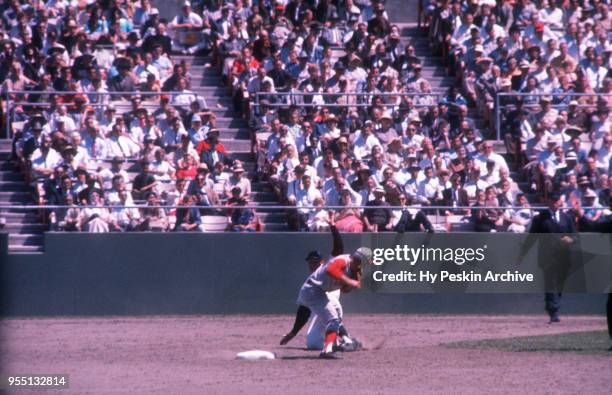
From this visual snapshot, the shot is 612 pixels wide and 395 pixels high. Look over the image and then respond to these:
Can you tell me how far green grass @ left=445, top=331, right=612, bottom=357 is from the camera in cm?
1467

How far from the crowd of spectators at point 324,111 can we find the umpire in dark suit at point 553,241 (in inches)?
40.3

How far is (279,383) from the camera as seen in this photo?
1219cm

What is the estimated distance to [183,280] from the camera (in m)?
19.5

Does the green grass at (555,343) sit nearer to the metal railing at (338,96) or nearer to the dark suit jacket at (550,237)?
the dark suit jacket at (550,237)

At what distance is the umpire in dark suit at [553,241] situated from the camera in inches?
707

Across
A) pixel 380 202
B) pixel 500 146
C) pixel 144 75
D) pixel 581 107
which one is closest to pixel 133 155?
pixel 144 75

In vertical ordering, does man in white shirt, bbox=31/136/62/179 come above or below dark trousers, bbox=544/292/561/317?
above

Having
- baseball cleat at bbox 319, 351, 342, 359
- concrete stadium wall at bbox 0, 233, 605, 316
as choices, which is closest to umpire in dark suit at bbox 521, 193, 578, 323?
concrete stadium wall at bbox 0, 233, 605, 316

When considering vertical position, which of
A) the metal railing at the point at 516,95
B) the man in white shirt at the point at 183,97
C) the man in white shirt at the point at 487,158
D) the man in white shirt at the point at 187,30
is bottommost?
the man in white shirt at the point at 487,158

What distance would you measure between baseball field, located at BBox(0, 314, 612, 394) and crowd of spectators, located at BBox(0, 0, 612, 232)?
2.09m

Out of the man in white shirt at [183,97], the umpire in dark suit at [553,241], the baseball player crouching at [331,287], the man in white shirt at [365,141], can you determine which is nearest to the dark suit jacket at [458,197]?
the umpire in dark suit at [553,241]

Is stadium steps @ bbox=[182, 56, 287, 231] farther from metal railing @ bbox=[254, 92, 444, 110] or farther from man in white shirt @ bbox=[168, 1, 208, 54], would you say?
metal railing @ bbox=[254, 92, 444, 110]

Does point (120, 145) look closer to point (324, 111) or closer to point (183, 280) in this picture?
point (183, 280)

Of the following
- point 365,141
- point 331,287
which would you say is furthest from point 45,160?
point 331,287
